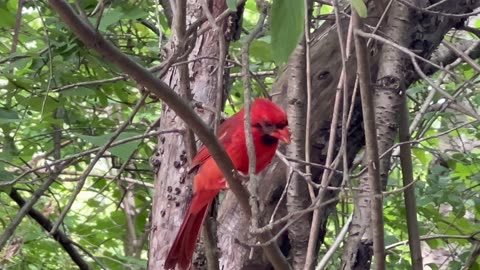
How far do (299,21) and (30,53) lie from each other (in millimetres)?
1949

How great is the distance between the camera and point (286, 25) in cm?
108

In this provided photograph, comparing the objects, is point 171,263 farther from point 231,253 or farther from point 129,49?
point 129,49

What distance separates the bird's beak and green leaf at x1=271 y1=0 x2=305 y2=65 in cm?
135

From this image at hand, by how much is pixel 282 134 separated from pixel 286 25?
4.63 feet

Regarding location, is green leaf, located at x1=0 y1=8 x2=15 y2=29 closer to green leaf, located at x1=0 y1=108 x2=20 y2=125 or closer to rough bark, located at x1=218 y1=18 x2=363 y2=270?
green leaf, located at x1=0 y1=108 x2=20 y2=125

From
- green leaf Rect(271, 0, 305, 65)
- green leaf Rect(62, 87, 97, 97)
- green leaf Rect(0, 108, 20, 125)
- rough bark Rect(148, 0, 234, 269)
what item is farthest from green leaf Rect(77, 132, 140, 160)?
green leaf Rect(271, 0, 305, 65)

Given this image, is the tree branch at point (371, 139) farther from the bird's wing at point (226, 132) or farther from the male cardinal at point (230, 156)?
the bird's wing at point (226, 132)

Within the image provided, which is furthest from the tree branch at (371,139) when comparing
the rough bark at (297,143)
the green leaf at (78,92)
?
the green leaf at (78,92)

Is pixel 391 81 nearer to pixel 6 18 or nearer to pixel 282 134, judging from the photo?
pixel 282 134

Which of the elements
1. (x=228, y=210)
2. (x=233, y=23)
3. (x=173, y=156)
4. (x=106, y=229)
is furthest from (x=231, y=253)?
(x=106, y=229)

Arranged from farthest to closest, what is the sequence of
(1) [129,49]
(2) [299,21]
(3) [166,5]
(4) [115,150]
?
(1) [129,49], (3) [166,5], (4) [115,150], (2) [299,21]

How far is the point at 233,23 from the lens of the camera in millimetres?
2854

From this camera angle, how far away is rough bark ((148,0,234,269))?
273cm

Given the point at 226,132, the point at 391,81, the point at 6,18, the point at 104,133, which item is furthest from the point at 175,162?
the point at 104,133
